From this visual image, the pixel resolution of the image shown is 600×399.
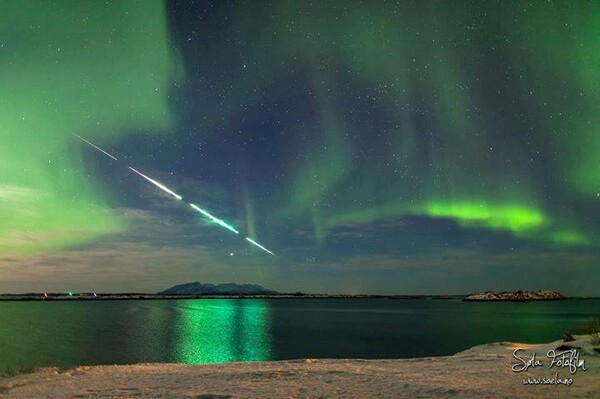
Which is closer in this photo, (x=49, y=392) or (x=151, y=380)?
(x=49, y=392)

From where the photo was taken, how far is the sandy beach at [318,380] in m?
12.4

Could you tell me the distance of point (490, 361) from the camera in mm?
17875

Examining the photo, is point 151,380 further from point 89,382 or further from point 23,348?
point 23,348

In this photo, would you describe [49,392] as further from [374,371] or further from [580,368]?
[580,368]

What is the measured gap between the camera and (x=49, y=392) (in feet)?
44.0

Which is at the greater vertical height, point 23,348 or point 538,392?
point 538,392

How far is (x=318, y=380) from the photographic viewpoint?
1458cm

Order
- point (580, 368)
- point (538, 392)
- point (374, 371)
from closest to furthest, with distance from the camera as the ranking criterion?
point (538, 392) < point (580, 368) < point (374, 371)

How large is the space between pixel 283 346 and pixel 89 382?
43011mm

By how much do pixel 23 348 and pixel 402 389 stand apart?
2232 inches

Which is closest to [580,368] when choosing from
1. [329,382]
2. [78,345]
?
[329,382]

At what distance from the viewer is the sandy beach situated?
488 inches

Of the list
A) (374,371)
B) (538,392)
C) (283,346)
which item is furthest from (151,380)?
(283,346)

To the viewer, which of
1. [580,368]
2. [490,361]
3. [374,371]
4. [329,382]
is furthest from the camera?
[490,361]
